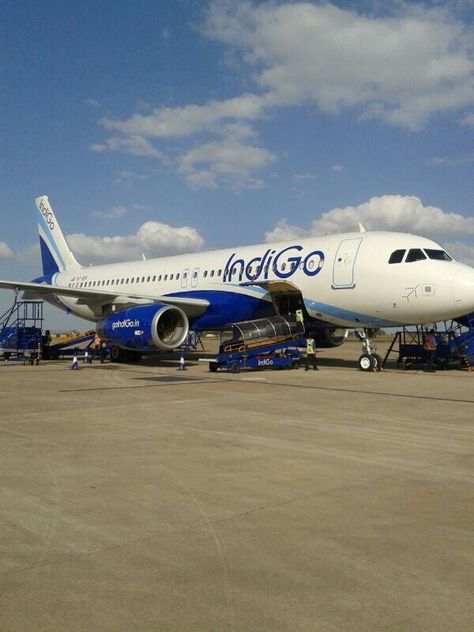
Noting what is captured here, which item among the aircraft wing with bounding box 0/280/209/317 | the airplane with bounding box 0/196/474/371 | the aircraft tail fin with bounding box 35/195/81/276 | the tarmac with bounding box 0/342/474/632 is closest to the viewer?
the tarmac with bounding box 0/342/474/632

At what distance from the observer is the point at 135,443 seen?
7.16 metres

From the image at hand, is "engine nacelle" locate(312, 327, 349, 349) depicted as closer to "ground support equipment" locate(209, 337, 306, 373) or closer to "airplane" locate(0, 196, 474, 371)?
"airplane" locate(0, 196, 474, 371)

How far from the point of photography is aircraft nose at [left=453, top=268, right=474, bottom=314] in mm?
15469

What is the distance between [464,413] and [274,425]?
126 inches

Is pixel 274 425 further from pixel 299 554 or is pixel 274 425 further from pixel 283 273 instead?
pixel 283 273

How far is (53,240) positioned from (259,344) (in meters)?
16.9

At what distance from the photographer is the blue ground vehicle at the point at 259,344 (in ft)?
58.0

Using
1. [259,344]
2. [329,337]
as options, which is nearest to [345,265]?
[259,344]

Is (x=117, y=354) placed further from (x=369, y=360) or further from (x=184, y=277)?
(x=369, y=360)

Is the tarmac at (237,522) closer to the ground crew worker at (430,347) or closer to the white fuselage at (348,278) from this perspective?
the white fuselage at (348,278)

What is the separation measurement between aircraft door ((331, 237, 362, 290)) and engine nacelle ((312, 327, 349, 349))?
4454mm

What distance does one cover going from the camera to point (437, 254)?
16641mm

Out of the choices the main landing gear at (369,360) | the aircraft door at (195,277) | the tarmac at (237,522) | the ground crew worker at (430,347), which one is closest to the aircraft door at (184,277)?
the aircraft door at (195,277)

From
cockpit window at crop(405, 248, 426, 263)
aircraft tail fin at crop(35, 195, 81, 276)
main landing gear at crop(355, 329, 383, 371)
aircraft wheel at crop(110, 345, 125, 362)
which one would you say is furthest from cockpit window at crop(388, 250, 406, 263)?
aircraft tail fin at crop(35, 195, 81, 276)
